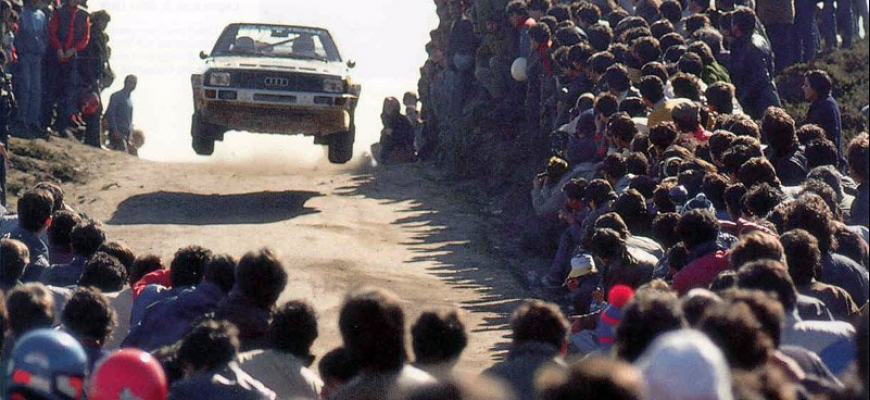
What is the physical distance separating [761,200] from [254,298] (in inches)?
122

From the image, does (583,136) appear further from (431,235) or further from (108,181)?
(108,181)

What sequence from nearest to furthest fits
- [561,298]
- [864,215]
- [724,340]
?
[724,340]
[864,215]
[561,298]

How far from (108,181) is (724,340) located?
1545 cm

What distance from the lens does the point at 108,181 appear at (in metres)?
19.6

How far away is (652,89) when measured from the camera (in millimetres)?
12234

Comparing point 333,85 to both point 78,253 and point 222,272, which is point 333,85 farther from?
point 222,272

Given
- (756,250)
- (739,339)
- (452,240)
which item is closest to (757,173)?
(756,250)

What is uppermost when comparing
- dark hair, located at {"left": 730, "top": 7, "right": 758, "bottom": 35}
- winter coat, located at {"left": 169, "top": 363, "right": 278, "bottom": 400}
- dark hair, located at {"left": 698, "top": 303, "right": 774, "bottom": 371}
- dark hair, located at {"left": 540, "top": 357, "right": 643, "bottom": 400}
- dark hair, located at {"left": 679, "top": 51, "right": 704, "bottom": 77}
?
dark hair, located at {"left": 730, "top": 7, "right": 758, "bottom": 35}

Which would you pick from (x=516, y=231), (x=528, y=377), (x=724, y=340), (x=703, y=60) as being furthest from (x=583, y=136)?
(x=724, y=340)

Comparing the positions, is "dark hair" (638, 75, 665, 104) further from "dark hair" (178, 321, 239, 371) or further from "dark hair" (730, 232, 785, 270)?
"dark hair" (178, 321, 239, 371)

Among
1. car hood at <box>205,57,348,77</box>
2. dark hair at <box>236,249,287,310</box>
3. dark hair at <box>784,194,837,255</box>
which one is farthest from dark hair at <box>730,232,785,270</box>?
car hood at <box>205,57,348,77</box>

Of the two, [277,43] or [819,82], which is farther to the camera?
[277,43]

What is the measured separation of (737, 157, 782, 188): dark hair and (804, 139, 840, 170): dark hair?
805 millimetres

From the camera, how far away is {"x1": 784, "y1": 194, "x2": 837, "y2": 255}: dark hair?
25.4ft
